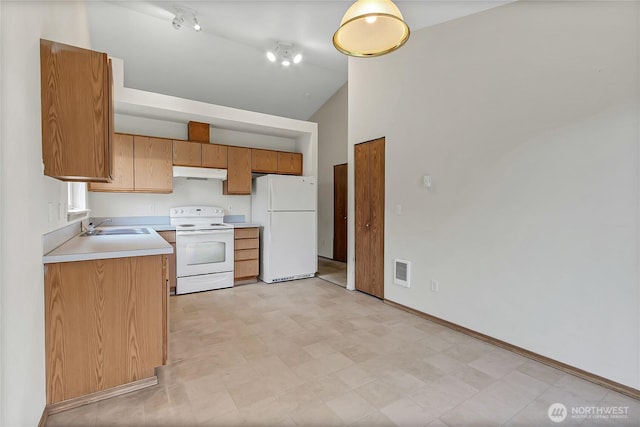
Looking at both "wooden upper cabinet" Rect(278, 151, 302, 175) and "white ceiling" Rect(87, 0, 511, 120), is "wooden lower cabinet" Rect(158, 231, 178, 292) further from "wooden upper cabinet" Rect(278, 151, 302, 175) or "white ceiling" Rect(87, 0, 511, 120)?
"white ceiling" Rect(87, 0, 511, 120)

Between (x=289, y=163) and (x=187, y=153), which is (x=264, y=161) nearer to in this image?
(x=289, y=163)

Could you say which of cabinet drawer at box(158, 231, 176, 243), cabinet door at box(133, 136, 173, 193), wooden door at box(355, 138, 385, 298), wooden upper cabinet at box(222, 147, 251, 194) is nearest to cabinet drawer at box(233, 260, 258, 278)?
cabinet drawer at box(158, 231, 176, 243)

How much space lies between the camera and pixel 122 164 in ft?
12.6

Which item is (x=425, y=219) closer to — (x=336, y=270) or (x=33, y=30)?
(x=336, y=270)

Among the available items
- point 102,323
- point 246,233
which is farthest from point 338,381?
point 246,233

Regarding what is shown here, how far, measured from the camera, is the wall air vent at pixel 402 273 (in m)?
3.48

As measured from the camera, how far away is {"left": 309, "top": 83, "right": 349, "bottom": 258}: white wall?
635 centimetres

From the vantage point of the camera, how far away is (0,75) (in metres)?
1.12

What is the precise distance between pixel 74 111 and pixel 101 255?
2.82 ft

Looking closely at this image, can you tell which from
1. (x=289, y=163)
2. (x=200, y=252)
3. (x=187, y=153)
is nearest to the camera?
(x=200, y=252)

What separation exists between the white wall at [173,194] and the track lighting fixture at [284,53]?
4.22ft

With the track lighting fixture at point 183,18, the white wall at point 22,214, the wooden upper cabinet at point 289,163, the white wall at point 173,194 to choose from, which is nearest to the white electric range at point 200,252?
the white wall at point 173,194

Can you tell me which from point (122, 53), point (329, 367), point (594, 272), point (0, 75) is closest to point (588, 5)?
point (594, 272)

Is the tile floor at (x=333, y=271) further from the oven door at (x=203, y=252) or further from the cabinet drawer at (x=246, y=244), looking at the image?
the oven door at (x=203, y=252)
